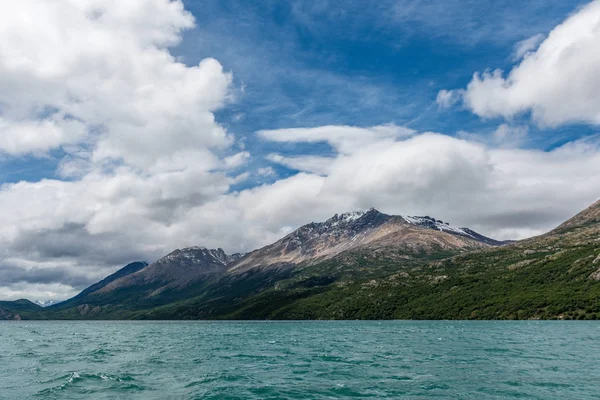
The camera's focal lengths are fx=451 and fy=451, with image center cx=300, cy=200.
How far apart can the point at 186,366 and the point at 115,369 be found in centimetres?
1148

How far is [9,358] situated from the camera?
94.5 meters

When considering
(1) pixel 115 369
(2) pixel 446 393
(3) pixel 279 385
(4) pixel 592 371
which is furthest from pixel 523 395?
(1) pixel 115 369

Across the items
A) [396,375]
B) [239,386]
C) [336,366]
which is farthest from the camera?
[336,366]

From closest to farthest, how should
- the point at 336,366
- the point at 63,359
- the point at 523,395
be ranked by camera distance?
the point at 523,395, the point at 336,366, the point at 63,359

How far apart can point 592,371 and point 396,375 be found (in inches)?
1053

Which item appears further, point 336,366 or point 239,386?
point 336,366

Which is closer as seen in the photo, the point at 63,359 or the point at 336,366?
the point at 336,366

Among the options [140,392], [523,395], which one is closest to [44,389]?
[140,392]

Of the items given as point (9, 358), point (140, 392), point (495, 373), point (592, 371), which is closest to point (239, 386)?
point (140, 392)

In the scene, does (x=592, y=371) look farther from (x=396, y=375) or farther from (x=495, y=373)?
(x=396, y=375)

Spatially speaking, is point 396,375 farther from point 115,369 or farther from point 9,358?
point 9,358

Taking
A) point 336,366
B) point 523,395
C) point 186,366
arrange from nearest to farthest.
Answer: point 523,395 → point 336,366 → point 186,366

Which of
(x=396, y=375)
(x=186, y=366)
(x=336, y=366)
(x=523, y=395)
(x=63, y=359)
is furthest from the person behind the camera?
(x=63, y=359)

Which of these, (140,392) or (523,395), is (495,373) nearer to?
(523,395)
